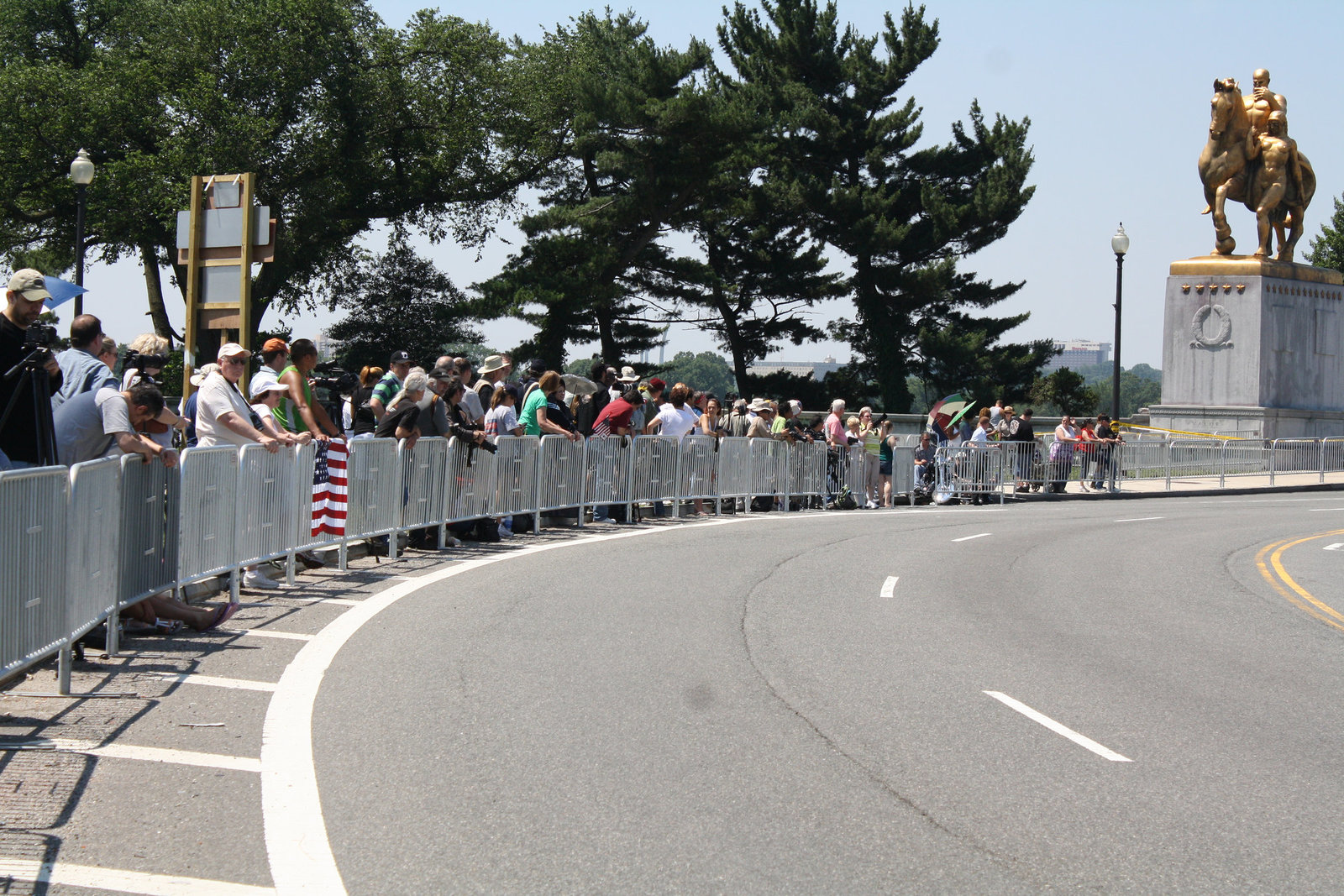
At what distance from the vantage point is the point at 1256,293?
43250mm

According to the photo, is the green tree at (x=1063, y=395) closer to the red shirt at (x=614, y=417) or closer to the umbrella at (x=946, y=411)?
the umbrella at (x=946, y=411)

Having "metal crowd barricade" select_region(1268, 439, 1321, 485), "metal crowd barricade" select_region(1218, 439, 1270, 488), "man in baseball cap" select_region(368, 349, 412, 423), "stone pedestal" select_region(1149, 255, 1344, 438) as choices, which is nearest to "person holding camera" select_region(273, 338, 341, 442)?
"man in baseball cap" select_region(368, 349, 412, 423)

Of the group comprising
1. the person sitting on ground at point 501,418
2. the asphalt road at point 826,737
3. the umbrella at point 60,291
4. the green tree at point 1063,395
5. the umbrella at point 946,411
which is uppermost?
the green tree at point 1063,395

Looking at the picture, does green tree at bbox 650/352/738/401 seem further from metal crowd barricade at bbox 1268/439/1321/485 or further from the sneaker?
the sneaker

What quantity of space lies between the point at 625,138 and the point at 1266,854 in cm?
4203

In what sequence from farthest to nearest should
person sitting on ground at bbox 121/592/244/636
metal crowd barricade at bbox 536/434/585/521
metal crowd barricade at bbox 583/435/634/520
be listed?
metal crowd barricade at bbox 583/435/634/520 → metal crowd barricade at bbox 536/434/585/521 → person sitting on ground at bbox 121/592/244/636

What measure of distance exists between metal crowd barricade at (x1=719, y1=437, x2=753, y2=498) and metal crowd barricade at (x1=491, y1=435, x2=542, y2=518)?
5541 mm

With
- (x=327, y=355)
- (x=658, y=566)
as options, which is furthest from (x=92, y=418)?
A: (x=327, y=355)

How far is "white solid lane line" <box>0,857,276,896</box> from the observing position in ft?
15.1

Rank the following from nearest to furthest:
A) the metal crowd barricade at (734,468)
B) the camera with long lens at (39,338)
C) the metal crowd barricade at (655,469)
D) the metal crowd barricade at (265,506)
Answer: the camera with long lens at (39,338), the metal crowd barricade at (265,506), the metal crowd barricade at (655,469), the metal crowd barricade at (734,468)

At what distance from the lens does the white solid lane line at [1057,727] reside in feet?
22.4

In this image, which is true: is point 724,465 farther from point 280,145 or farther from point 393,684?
point 280,145

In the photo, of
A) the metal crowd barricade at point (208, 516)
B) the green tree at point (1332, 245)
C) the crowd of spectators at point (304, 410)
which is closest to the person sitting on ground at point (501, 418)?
the crowd of spectators at point (304, 410)

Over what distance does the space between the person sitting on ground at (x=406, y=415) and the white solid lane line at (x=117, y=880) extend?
30.4 feet
